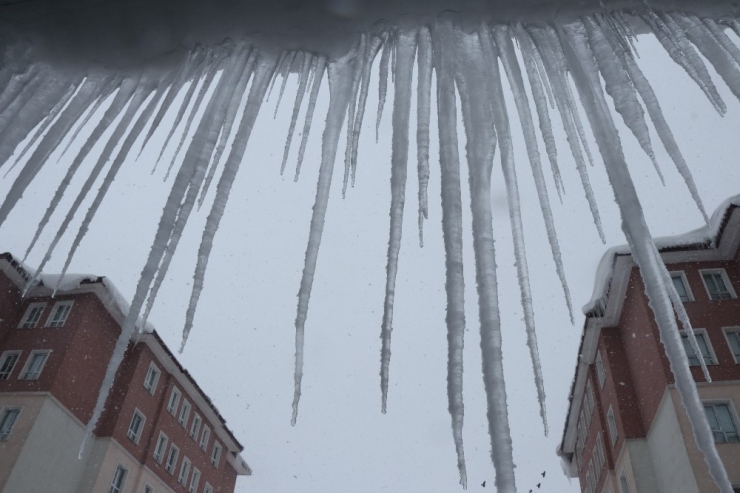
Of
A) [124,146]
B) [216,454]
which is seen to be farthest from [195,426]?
[124,146]

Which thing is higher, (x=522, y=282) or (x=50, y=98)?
(x=50, y=98)

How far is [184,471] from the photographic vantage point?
26781 millimetres

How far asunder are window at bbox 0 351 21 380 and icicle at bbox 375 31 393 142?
22197 mm

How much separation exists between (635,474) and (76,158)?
19.8 meters

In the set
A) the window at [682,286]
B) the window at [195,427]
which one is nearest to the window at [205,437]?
the window at [195,427]

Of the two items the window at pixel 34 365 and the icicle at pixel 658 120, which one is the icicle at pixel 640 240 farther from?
the window at pixel 34 365

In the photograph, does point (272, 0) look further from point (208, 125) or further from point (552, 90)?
point (552, 90)

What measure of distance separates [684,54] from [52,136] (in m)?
2.69

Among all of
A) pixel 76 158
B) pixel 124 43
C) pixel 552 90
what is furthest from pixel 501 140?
pixel 76 158

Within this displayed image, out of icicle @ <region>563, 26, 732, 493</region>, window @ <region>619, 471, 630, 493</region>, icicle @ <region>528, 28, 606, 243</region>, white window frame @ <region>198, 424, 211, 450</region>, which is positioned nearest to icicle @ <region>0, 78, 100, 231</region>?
icicle @ <region>528, 28, 606, 243</region>

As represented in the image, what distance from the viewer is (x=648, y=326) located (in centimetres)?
1880

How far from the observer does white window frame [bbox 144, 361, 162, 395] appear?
24.2 m

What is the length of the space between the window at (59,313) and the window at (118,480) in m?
5.73

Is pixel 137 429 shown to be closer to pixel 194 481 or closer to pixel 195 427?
pixel 195 427
